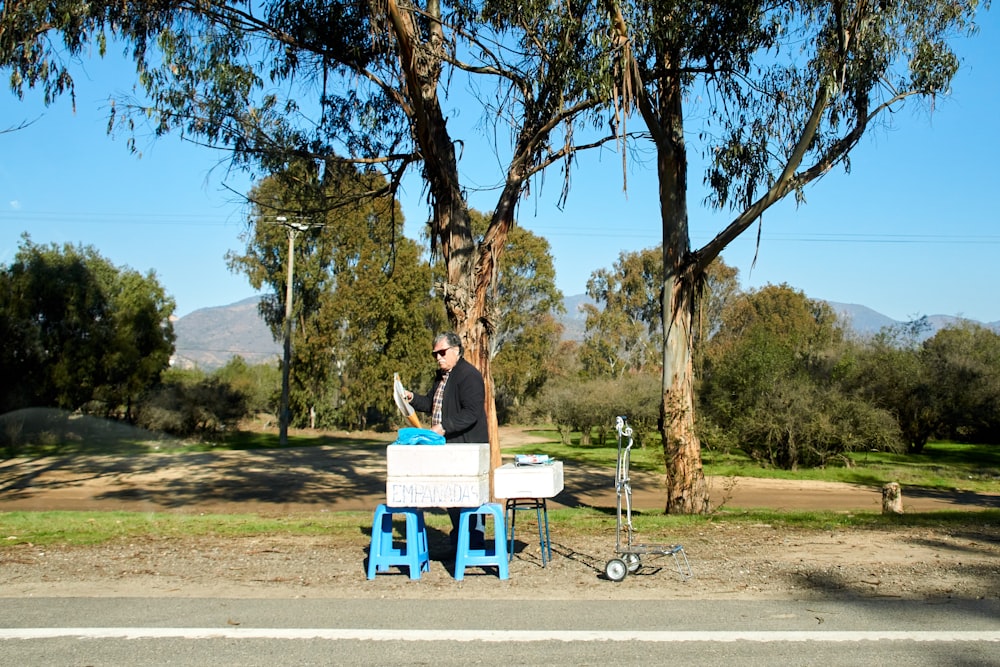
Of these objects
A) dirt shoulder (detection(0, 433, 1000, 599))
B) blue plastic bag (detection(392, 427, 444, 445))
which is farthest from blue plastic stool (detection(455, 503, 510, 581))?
blue plastic bag (detection(392, 427, 444, 445))

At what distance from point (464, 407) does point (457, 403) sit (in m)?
0.08

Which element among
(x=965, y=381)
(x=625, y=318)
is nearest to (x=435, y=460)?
(x=965, y=381)

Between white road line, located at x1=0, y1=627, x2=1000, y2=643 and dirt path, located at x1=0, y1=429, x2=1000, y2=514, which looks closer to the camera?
white road line, located at x1=0, y1=627, x2=1000, y2=643

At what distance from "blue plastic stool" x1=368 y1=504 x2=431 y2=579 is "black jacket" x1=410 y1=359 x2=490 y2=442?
68cm

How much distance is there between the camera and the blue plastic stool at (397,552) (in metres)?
6.55

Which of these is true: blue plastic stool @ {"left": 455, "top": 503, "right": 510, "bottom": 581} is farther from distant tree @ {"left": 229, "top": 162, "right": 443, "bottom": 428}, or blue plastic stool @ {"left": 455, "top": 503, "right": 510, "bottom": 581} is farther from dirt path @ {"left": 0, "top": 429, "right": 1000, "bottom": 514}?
distant tree @ {"left": 229, "top": 162, "right": 443, "bottom": 428}

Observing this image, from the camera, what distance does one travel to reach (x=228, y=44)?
1295 centimetres

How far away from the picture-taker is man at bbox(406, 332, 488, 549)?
6930mm

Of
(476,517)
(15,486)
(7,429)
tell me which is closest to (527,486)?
(476,517)

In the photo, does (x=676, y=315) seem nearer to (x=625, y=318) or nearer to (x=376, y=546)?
(x=376, y=546)

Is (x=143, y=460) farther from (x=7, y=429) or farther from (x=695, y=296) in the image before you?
(x=695, y=296)

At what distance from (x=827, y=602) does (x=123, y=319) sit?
109ft

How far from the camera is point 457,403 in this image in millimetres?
7039

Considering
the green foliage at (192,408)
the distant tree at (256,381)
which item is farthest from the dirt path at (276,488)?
the distant tree at (256,381)
